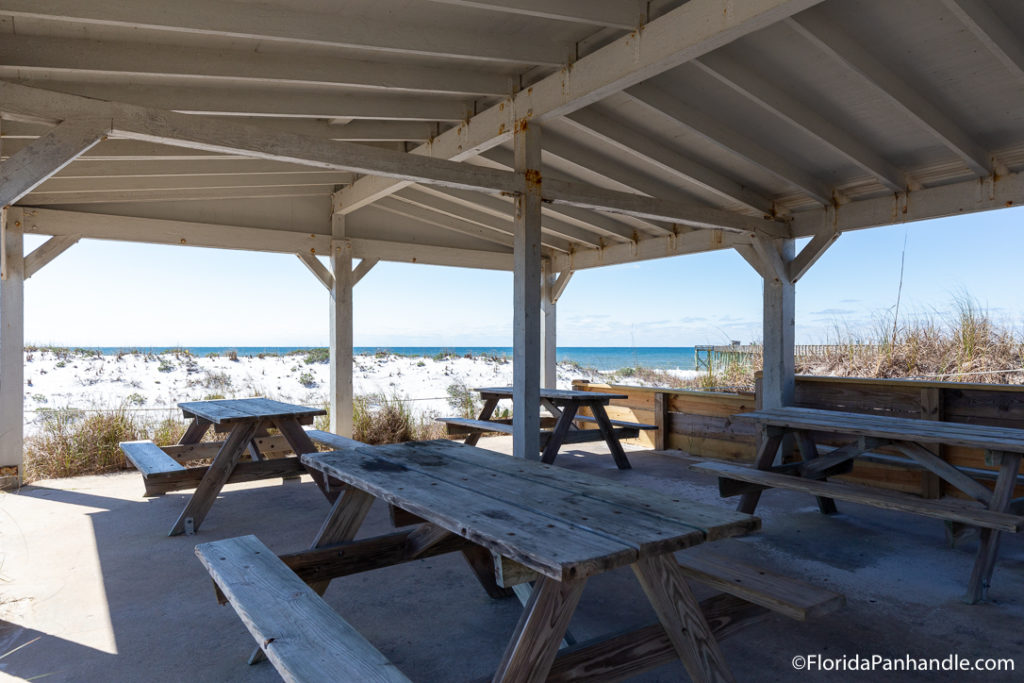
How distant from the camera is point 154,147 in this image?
4047 millimetres

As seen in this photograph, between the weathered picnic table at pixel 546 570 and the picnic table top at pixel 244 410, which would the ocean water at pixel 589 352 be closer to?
the picnic table top at pixel 244 410

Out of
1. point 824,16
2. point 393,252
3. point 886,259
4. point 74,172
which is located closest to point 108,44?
point 74,172

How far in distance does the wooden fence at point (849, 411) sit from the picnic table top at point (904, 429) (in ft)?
2.59

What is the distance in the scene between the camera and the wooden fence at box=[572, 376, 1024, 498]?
4.30 metres

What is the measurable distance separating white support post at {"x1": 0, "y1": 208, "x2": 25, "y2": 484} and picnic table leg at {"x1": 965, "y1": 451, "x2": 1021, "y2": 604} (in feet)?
20.5

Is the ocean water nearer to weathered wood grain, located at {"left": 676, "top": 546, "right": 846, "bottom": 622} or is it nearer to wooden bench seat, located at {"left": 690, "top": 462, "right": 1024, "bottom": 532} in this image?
wooden bench seat, located at {"left": 690, "top": 462, "right": 1024, "bottom": 532}

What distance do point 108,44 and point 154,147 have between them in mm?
1283

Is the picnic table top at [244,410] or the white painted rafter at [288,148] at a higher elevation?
the white painted rafter at [288,148]

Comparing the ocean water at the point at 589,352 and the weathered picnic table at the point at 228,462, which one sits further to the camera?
the ocean water at the point at 589,352

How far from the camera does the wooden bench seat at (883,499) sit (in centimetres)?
258

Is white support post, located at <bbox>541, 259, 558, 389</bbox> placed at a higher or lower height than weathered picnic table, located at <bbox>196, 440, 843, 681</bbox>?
higher

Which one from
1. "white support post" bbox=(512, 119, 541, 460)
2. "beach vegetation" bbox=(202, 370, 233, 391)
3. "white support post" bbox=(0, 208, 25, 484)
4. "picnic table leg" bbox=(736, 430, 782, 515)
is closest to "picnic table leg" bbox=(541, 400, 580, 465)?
"white support post" bbox=(512, 119, 541, 460)

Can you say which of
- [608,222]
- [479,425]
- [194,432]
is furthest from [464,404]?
[194,432]

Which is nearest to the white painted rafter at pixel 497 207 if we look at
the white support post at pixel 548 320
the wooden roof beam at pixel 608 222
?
the wooden roof beam at pixel 608 222
